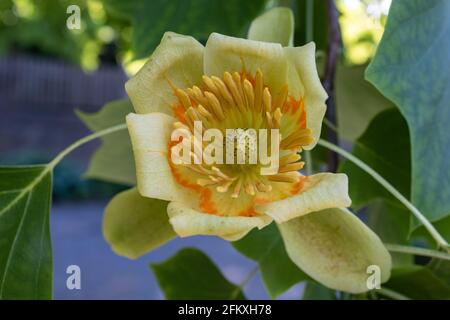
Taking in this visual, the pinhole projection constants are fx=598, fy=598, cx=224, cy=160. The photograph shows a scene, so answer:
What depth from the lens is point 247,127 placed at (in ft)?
1.24

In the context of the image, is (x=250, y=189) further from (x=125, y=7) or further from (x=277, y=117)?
(x=125, y=7)

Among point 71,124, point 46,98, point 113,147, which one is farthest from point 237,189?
point 46,98

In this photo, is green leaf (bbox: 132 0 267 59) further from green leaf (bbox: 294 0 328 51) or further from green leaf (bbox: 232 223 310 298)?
green leaf (bbox: 232 223 310 298)

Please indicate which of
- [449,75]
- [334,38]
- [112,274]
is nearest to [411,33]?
[449,75]

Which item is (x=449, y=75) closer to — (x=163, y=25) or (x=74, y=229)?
(x=163, y=25)

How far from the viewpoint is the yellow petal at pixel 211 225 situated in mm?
293

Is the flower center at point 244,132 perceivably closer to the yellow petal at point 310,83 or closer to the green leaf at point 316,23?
the yellow petal at point 310,83

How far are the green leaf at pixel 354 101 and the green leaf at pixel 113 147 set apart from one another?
0.61 feet

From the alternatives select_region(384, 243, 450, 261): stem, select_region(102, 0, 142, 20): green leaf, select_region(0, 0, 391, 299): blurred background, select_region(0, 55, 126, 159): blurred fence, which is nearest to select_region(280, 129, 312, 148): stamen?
select_region(384, 243, 450, 261): stem

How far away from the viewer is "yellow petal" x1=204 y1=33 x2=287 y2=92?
0.33 m

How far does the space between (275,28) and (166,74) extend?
0.24ft

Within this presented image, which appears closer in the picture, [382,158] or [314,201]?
[314,201]

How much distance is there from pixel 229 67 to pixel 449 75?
13 centimetres
